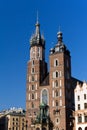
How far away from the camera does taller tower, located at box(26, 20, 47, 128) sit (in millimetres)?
117125

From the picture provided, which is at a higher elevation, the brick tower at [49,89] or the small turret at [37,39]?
the small turret at [37,39]

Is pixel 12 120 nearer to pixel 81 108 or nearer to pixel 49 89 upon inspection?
pixel 49 89

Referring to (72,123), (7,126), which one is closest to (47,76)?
(72,123)

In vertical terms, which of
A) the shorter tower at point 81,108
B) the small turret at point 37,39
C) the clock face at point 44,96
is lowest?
the shorter tower at point 81,108

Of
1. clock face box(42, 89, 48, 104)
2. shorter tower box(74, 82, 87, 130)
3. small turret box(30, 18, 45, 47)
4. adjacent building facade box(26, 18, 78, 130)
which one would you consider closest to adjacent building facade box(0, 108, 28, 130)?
adjacent building facade box(26, 18, 78, 130)

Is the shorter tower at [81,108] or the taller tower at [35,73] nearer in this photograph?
the shorter tower at [81,108]

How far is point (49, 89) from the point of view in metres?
115

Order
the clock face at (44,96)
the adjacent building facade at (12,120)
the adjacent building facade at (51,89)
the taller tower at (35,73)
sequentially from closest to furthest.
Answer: the adjacent building facade at (51,89)
the clock face at (44,96)
the taller tower at (35,73)
the adjacent building facade at (12,120)

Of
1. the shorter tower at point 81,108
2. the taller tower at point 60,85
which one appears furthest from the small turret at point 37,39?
the shorter tower at point 81,108

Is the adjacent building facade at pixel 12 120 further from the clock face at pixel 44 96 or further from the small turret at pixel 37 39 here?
the small turret at pixel 37 39

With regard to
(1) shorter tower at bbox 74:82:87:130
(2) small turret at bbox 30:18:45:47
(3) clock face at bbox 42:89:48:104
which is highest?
(2) small turret at bbox 30:18:45:47

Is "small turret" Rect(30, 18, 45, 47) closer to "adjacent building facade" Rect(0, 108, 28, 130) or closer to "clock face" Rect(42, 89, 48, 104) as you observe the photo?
"clock face" Rect(42, 89, 48, 104)

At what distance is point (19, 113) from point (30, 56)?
3919 centimetres

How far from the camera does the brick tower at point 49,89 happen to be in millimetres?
110312
